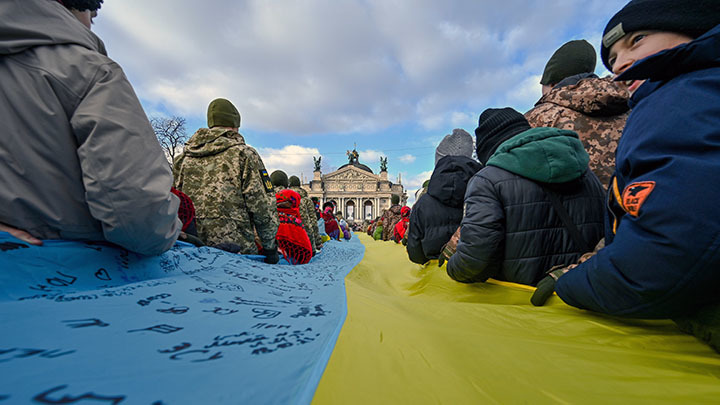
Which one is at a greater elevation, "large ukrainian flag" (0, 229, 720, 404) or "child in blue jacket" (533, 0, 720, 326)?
"child in blue jacket" (533, 0, 720, 326)

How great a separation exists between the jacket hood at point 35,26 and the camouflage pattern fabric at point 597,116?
2.48 metres

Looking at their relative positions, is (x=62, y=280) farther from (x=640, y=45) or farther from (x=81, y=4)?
(x=640, y=45)

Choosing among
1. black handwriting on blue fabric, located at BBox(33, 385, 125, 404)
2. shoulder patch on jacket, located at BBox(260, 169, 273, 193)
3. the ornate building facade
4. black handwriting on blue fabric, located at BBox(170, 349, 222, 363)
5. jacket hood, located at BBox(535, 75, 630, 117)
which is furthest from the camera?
the ornate building facade

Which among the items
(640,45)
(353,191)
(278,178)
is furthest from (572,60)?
(353,191)

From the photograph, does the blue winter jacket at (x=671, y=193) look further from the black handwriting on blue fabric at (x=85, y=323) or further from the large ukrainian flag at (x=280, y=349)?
the black handwriting on blue fabric at (x=85, y=323)

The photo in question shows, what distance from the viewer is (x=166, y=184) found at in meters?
0.88

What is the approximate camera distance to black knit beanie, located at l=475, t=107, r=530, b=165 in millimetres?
1659

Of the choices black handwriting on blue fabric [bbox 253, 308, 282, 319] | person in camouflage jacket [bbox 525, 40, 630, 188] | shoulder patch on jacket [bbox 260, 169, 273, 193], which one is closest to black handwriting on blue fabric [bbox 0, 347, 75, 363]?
black handwriting on blue fabric [bbox 253, 308, 282, 319]

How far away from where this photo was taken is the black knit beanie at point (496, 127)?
166cm

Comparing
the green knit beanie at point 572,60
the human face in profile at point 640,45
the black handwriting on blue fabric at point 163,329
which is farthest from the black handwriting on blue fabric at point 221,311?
the green knit beanie at point 572,60

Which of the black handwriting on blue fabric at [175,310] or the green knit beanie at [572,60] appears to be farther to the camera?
the green knit beanie at [572,60]

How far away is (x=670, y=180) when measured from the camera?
0.55 m

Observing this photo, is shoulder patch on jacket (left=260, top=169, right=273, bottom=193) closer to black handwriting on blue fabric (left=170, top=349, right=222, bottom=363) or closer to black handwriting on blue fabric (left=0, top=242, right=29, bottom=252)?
black handwriting on blue fabric (left=0, top=242, right=29, bottom=252)

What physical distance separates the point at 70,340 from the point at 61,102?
29.8 inches
